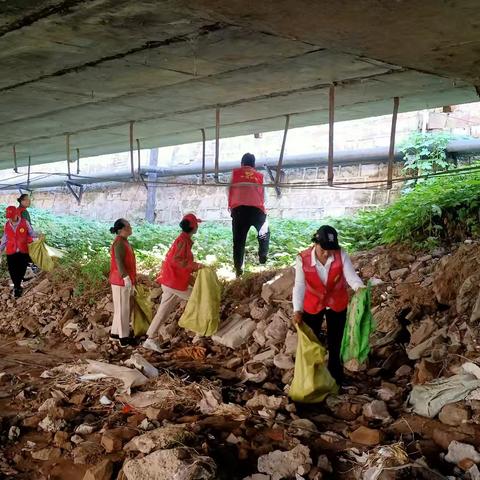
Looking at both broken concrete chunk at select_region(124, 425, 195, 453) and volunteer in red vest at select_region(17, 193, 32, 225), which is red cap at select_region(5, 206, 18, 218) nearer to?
volunteer in red vest at select_region(17, 193, 32, 225)

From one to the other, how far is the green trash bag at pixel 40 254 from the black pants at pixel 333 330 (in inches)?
247

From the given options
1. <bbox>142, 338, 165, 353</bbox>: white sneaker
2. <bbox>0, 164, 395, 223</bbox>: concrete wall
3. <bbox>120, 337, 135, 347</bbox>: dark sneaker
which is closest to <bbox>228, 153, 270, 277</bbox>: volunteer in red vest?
<bbox>142, 338, 165, 353</bbox>: white sneaker

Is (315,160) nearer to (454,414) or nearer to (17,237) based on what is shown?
(17,237)

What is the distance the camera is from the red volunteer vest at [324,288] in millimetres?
5062

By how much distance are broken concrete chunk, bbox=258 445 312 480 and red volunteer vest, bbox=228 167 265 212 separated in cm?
414

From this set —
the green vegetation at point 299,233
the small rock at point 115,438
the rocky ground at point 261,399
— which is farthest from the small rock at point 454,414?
the small rock at point 115,438

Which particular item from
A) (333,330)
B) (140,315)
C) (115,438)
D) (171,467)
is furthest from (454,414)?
(140,315)

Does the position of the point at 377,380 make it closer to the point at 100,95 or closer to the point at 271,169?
the point at 100,95

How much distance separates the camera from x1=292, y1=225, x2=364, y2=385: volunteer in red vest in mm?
4980

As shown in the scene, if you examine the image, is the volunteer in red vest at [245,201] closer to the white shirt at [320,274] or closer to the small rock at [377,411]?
the white shirt at [320,274]

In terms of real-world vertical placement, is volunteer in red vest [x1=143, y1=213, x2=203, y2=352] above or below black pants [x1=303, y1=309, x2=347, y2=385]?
above

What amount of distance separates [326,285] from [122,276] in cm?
304

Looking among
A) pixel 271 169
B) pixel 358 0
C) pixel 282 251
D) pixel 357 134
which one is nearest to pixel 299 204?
pixel 271 169

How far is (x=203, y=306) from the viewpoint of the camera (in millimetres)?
6797
